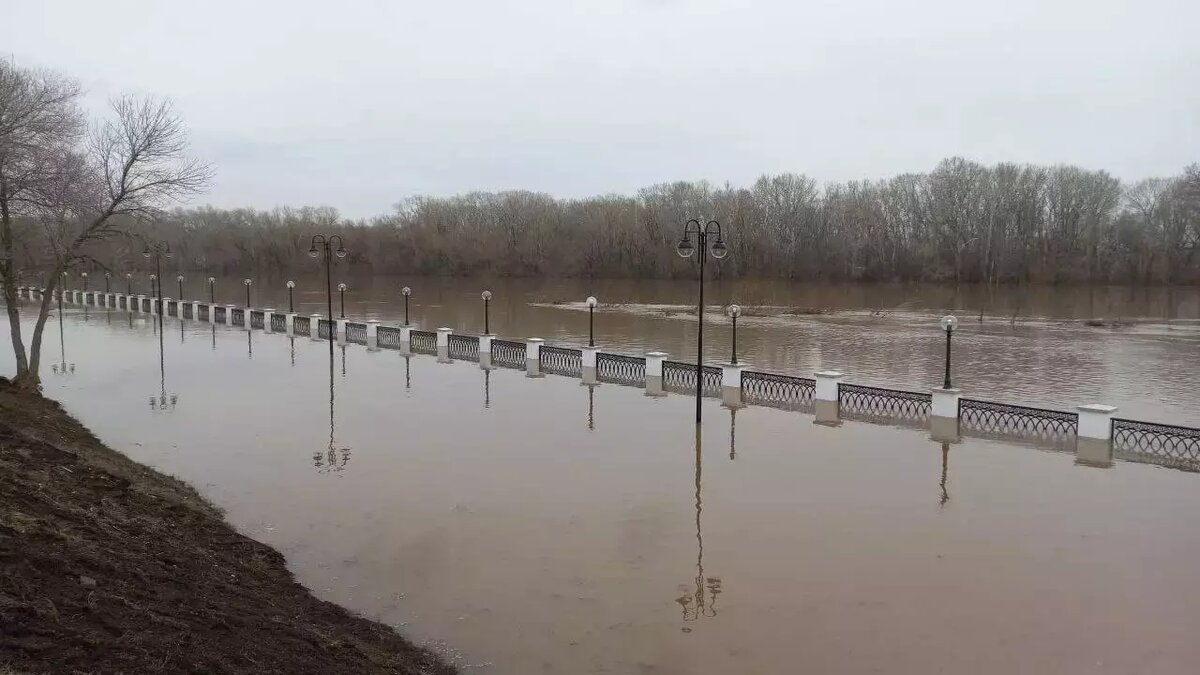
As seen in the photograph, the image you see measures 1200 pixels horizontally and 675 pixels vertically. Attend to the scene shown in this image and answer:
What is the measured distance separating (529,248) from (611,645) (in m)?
95.5

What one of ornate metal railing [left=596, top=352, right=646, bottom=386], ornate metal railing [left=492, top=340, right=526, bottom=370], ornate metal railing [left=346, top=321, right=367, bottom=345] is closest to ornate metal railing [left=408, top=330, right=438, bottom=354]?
ornate metal railing [left=346, top=321, right=367, bottom=345]

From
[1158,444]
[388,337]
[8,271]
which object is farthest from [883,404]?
[8,271]

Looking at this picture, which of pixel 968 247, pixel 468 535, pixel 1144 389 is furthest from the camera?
pixel 968 247

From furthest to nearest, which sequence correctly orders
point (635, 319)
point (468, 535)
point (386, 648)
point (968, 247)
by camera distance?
point (968, 247)
point (635, 319)
point (468, 535)
point (386, 648)

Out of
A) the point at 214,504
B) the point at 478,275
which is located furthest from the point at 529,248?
the point at 214,504

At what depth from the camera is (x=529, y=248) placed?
4001 inches

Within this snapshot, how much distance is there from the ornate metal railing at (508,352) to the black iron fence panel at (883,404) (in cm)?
1076

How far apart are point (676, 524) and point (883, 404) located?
9.14 metres

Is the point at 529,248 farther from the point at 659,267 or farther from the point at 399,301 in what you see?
the point at 399,301

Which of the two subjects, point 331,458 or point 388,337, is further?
point 388,337

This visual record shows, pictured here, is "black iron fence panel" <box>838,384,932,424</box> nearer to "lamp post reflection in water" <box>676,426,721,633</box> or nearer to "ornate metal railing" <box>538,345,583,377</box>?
"ornate metal railing" <box>538,345,583,377</box>

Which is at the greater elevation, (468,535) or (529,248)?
(529,248)

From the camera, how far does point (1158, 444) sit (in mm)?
15016

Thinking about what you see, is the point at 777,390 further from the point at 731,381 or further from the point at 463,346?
the point at 463,346
